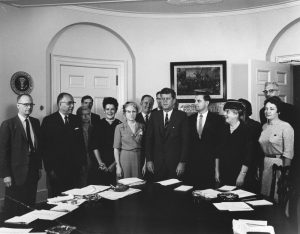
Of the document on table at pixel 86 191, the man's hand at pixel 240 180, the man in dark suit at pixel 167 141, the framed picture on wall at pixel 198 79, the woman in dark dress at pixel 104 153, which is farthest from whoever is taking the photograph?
the framed picture on wall at pixel 198 79

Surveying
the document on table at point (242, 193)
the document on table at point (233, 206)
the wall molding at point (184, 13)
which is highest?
the wall molding at point (184, 13)

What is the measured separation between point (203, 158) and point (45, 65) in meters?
2.92

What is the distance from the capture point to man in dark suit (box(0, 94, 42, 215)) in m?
3.60

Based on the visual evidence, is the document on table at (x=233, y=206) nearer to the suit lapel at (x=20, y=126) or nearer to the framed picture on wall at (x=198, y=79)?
the suit lapel at (x=20, y=126)

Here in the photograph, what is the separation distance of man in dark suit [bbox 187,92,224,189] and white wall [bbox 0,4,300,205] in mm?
2362

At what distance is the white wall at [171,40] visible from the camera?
5453mm

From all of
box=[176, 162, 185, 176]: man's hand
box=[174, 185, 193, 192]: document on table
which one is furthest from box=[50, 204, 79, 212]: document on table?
box=[176, 162, 185, 176]: man's hand

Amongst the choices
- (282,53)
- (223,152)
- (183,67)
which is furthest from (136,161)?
(282,53)

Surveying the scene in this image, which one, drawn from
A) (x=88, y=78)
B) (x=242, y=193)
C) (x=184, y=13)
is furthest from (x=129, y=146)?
(x=184, y=13)

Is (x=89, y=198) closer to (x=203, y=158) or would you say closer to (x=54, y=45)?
(x=203, y=158)

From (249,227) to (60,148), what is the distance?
2596mm

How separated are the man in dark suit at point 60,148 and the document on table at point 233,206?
2.08 m

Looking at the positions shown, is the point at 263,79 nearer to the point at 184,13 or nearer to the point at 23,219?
the point at 184,13

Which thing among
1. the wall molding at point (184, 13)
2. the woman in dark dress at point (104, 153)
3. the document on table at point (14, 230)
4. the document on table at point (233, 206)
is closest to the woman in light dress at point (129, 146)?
the woman in dark dress at point (104, 153)
